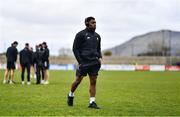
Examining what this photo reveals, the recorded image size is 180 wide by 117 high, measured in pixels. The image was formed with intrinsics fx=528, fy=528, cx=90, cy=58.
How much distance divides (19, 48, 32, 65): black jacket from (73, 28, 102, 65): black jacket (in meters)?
12.4

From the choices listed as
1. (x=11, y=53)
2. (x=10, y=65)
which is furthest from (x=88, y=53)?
(x=10, y=65)

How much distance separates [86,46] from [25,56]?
12.6 meters

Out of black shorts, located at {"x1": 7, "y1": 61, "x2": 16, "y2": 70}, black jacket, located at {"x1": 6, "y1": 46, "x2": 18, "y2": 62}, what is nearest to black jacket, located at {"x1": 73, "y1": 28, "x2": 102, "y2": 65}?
black jacket, located at {"x1": 6, "y1": 46, "x2": 18, "y2": 62}

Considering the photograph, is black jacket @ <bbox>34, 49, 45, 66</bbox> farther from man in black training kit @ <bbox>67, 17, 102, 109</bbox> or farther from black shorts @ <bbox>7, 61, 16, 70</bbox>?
man in black training kit @ <bbox>67, 17, 102, 109</bbox>

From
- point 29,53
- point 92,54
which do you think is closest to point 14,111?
point 92,54

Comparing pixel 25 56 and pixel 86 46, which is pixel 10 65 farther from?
pixel 86 46

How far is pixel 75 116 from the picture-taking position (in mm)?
10828

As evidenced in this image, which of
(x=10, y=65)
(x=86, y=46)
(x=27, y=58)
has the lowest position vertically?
(x=10, y=65)

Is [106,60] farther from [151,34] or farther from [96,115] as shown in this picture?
[96,115]

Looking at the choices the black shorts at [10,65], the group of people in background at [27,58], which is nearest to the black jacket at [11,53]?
the group of people in background at [27,58]

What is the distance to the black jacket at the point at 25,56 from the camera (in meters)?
25.1

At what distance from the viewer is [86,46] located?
12914mm

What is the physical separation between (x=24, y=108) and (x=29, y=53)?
13.3 meters

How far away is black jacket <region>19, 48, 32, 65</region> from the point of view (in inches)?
989
